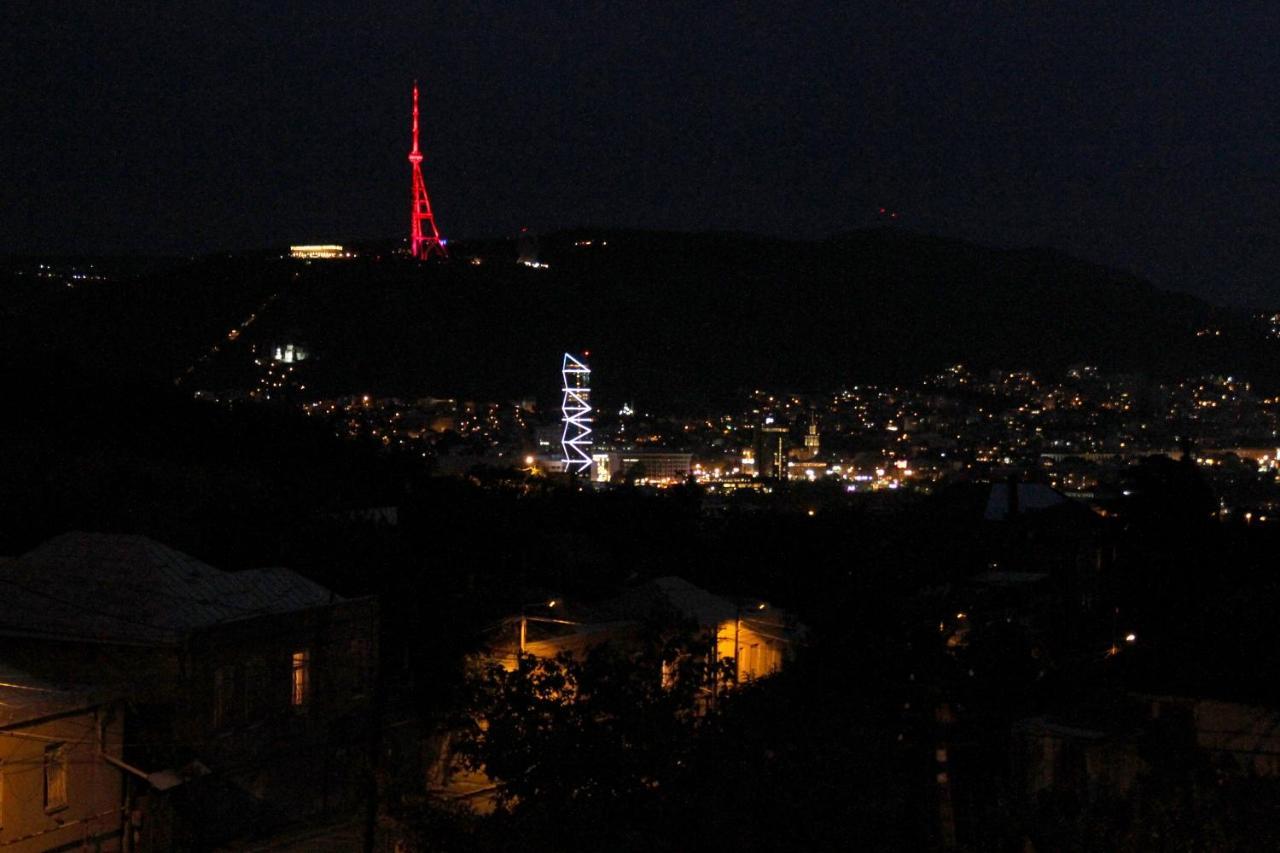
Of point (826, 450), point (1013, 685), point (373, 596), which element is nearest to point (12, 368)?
point (373, 596)

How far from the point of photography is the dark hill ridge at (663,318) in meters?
66.8

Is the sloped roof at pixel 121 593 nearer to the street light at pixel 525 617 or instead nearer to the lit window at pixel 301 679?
the lit window at pixel 301 679

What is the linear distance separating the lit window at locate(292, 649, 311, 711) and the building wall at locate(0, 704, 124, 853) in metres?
2.13

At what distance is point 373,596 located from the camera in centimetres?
1513

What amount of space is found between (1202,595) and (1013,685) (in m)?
13.1

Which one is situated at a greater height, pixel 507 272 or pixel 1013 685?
pixel 507 272

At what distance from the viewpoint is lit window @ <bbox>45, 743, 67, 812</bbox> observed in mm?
11078

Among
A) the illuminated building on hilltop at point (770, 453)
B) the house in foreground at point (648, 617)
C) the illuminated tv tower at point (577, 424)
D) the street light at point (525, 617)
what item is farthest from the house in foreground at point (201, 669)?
the illuminated building on hilltop at point (770, 453)

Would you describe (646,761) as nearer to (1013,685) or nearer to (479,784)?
(1013,685)

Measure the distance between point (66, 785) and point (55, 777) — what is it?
0.41 ft

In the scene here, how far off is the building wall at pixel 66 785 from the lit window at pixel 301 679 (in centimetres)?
213

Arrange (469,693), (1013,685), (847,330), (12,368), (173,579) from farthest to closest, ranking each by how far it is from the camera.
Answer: (847,330), (12,368), (173,579), (1013,685), (469,693)

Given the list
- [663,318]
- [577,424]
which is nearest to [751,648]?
[577,424]

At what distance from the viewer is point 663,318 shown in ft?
290
